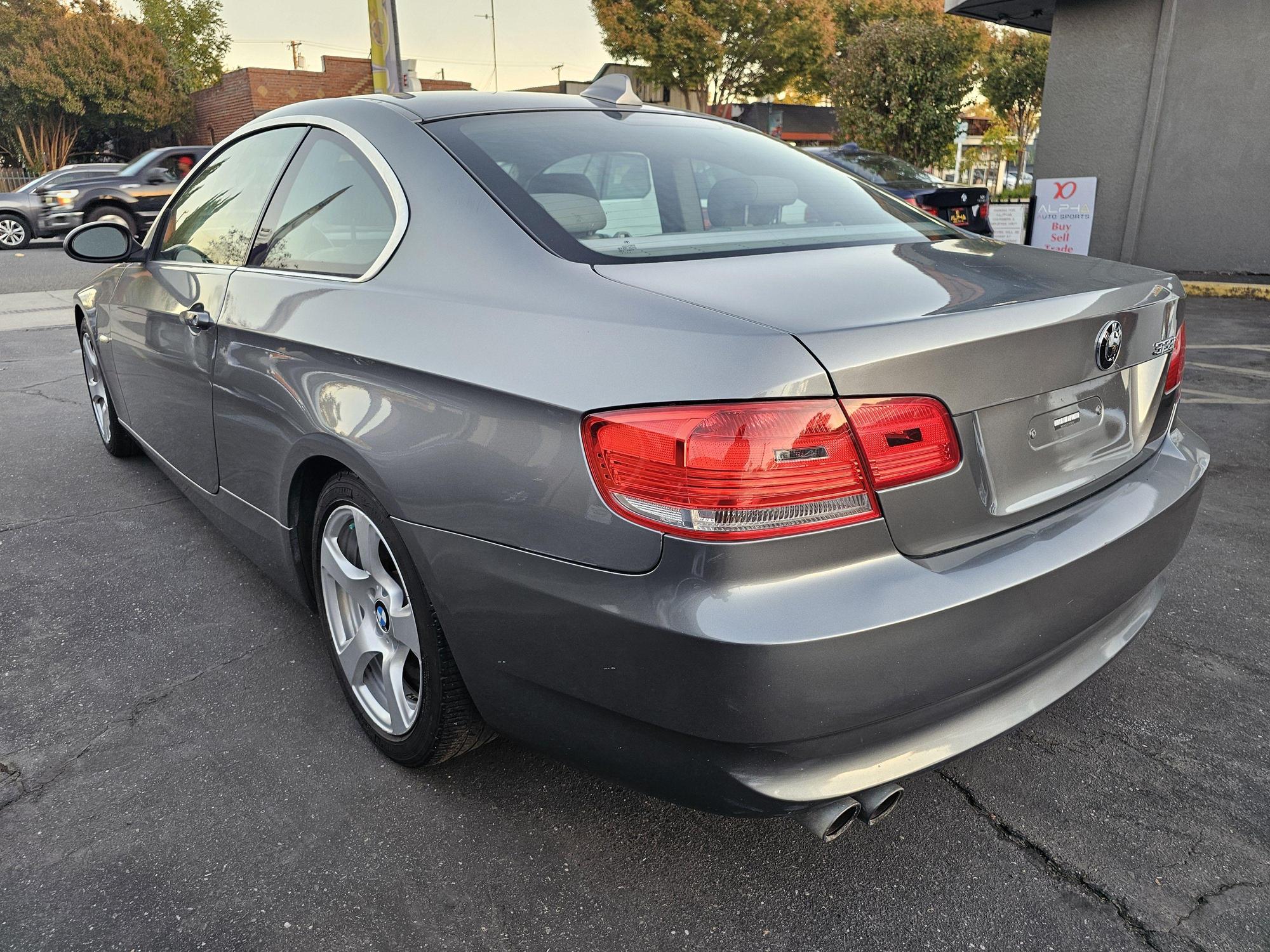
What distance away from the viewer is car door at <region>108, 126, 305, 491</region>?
2785 mm

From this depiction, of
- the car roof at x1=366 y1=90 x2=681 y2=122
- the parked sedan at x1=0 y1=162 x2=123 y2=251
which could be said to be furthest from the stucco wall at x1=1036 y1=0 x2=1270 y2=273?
the parked sedan at x1=0 y1=162 x2=123 y2=251

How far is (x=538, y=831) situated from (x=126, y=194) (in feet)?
59.5

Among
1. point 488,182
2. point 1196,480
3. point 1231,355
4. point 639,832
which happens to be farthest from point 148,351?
point 1231,355

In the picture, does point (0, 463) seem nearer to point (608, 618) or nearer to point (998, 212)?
point (608, 618)

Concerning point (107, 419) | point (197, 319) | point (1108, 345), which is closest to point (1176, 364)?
point (1108, 345)

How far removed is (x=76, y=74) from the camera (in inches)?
1368

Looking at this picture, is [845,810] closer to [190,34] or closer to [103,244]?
[103,244]

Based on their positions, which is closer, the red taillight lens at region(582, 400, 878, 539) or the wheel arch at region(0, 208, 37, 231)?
the red taillight lens at region(582, 400, 878, 539)

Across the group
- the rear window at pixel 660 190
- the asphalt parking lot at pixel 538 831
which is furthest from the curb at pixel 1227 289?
the rear window at pixel 660 190

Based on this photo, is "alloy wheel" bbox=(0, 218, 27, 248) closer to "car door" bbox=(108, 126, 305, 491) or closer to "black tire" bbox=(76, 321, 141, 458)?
"black tire" bbox=(76, 321, 141, 458)

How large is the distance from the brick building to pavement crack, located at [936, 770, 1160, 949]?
1384 inches

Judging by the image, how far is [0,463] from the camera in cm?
478

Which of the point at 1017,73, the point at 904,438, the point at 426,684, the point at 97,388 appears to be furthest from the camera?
the point at 1017,73

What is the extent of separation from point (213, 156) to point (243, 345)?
3.80ft
